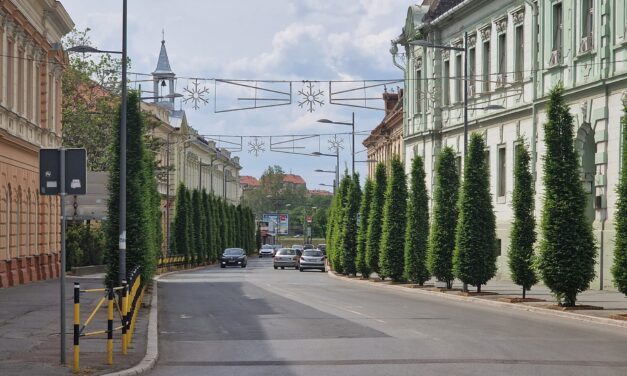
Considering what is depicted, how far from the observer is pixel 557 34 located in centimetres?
4106

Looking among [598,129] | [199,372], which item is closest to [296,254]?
[598,129]

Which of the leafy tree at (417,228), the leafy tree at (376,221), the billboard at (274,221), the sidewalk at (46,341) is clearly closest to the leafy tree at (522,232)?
the sidewalk at (46,341)

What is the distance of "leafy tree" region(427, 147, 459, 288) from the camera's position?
38.4 meters

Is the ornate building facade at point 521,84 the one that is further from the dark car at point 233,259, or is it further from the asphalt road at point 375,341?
the dark car at point 233,259

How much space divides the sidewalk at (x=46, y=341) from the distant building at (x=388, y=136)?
1672 inches

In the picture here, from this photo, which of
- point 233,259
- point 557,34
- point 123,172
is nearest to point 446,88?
point 557,34

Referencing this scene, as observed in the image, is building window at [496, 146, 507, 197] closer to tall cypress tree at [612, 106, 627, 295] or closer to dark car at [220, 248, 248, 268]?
tall cypress tree at [612, 106, 627, 295]

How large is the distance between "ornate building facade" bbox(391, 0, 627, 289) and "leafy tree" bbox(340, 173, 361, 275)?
365cm

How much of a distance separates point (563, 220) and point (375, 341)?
10.1 meters

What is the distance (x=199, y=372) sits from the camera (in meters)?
15.2

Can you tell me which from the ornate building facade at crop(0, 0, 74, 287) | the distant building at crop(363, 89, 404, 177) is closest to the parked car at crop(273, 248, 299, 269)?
the distant building at crop(363, 89, 404, 177)

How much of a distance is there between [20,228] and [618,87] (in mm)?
22065

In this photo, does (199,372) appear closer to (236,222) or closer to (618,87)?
(618,87)

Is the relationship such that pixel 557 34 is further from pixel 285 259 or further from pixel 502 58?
pixel 285 259
